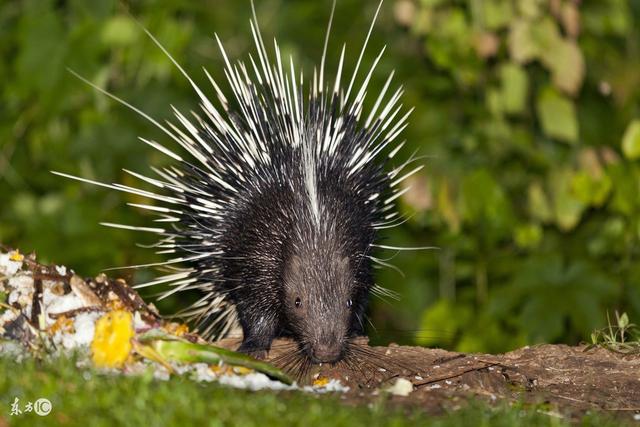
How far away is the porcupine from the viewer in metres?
4.69

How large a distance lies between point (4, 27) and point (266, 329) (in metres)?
3.76

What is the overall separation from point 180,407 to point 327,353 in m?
1.25

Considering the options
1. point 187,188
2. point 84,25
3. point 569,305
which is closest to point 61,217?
point 84,25

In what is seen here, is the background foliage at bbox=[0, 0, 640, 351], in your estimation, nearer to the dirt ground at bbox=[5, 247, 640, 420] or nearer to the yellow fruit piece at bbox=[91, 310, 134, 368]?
the dirt ground at bbox=[5, 247, 640, 420]

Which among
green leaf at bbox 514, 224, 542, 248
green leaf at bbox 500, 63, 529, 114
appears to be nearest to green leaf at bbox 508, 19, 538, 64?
green leaf at bbox 500, 63, 529, 114

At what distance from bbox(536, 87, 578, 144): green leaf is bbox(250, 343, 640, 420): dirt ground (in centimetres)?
213

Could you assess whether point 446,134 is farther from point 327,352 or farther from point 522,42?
point 327,352

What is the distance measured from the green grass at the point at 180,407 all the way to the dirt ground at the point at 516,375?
29cm

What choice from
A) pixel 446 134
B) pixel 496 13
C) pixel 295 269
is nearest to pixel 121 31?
pixel 446 134

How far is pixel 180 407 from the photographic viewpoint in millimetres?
3281

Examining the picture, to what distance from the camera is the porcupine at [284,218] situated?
4.69 m

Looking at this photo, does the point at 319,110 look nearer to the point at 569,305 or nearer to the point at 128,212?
the point at 569,305

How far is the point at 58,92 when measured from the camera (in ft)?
22.5

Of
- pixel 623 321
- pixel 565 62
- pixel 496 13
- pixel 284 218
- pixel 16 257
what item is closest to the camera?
pixel 16 257
